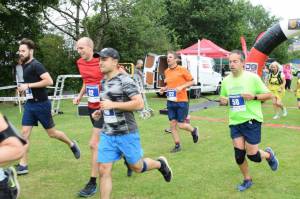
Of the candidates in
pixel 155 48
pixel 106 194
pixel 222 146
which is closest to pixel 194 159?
pixel 222 146

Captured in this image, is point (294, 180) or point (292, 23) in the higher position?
point (292, 23)

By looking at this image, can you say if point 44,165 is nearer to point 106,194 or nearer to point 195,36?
point 106,194

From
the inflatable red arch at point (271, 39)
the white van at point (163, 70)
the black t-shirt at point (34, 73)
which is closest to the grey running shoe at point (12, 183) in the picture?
the black t-shirt at point (34, 73)

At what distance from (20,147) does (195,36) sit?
40529 mm

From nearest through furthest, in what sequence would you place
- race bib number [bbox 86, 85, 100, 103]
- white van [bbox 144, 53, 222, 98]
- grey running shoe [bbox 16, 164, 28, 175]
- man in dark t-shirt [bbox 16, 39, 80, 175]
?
race bib number [bbox 86, 85, 100, 103] < man in dark t-shirt [bbox 16, 39, 80, 175] < grey running shoe [bbox 16, 164, 28, 175] < white van [bbox 144, 53, 222, 98]

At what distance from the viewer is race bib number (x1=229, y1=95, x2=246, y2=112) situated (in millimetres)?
5629

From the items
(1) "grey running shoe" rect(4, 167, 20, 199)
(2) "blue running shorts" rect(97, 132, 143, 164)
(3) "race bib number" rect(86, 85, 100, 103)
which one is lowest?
(2) "blue running shorts" rect(97, 132, 143, 164)

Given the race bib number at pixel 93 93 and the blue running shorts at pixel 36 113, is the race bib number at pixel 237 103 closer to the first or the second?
the race bib number at pixel 93 93

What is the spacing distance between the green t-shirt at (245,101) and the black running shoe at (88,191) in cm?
197

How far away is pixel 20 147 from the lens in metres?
2.31

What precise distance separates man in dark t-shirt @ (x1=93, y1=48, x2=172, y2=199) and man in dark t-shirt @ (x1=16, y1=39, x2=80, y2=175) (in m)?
1.96

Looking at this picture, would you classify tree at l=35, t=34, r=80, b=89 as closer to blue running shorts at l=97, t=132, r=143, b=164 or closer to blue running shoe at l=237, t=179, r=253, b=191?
blue running shoe at l=237, t=179, r=253, b=191

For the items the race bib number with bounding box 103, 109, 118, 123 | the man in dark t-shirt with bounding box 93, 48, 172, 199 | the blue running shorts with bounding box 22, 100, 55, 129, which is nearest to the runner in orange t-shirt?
the blue running shorts with bounding box 22, 100, 55, 129

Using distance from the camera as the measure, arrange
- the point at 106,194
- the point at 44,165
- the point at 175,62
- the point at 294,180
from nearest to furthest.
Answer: the point at 106,194, the point at 294,180, the point at 44,165, the point at 175,62
